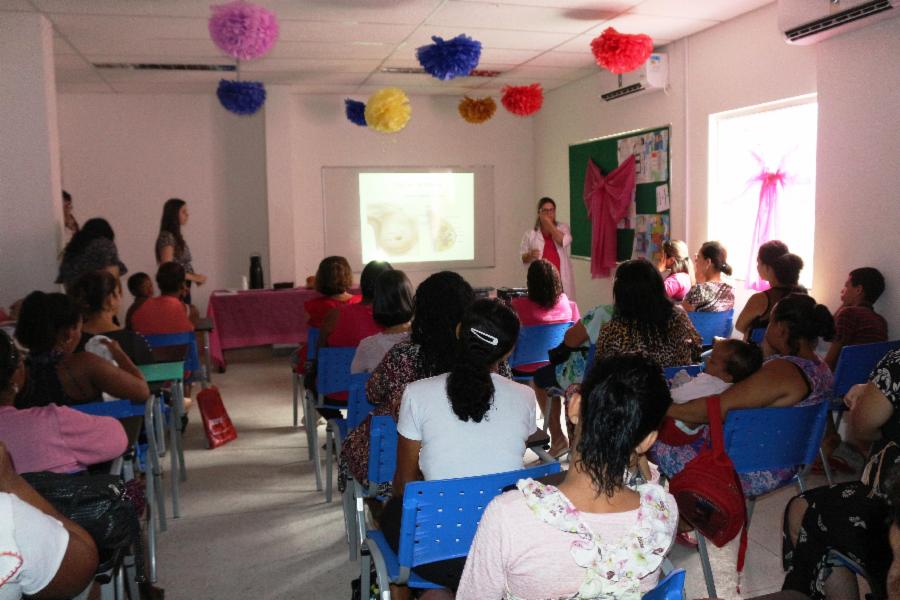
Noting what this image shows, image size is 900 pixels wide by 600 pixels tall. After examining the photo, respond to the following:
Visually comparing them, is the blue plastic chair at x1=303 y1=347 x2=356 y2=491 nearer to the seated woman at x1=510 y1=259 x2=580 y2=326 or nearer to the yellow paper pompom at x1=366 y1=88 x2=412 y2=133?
the seated woman at x1=510 y1=259 x2=580 y2=326

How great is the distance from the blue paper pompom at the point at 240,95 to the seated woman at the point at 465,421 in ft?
18.0

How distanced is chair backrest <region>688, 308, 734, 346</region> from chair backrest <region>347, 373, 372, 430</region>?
95.0 inches

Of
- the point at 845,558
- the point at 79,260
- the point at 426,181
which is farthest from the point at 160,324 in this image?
the point at 426,181

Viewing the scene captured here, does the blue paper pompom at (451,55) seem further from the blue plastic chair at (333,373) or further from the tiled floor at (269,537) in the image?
the tiled floor at (269,537)

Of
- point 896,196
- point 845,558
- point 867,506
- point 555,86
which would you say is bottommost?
point 845,558

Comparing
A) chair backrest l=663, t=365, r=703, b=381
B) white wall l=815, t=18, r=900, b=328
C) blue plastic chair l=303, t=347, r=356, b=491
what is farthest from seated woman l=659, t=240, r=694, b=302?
blue plastic chair l=303, t=347, r=356, b=491

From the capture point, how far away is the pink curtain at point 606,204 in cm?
676

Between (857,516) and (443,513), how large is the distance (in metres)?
1.13

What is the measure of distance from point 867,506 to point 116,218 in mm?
7731

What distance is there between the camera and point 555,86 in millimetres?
8031

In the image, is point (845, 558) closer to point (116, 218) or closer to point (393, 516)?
point (393, 516)

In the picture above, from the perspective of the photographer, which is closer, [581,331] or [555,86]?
[581,331]

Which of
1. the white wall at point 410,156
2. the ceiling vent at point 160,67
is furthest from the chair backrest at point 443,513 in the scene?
the white wall at point 410,156

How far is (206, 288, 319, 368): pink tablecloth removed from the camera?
675 cm
